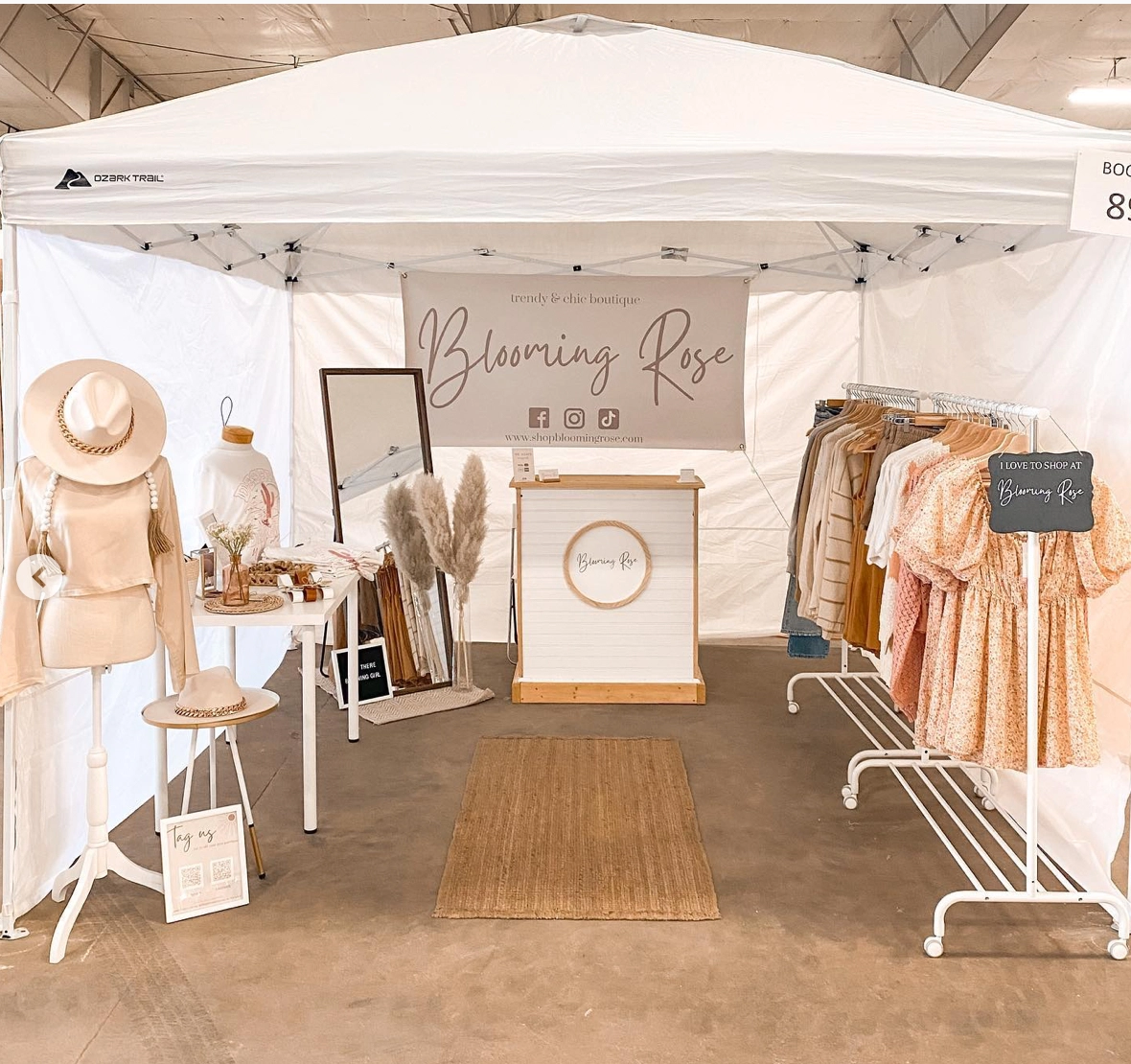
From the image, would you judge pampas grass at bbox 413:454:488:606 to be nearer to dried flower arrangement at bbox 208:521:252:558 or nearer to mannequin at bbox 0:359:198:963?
dried flower arrangement at bbox 208:521:252:558

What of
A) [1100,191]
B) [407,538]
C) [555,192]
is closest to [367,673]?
[407,538]

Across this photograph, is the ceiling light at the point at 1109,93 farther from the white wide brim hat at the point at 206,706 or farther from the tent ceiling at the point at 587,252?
the white wide brim hat at the point at 206,706

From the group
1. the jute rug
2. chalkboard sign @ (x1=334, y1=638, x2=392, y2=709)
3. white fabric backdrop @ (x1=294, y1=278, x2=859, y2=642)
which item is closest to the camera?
the jute rug

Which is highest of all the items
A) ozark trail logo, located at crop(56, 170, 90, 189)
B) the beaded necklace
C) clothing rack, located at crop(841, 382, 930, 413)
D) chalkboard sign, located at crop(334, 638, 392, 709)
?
ozark trail logo, located at crop(56, 170, 90, 189)

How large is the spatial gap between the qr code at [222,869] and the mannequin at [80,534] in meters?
0.33

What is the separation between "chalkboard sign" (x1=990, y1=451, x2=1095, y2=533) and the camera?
2787mm

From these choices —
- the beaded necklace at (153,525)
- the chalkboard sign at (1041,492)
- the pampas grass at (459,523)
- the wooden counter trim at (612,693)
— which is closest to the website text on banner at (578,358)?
the pampas grass at (459,523)

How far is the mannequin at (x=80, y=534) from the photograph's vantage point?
2836 mm

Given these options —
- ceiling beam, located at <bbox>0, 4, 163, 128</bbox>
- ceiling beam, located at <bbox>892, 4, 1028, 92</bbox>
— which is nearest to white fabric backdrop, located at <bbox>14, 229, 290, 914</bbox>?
ceiling beam, located at <bbox>0, 4, 163, 128</bbox>

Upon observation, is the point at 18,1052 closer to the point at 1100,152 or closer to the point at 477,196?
the point at 477,196

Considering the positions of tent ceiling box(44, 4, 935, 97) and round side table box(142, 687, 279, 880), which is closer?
round side table box(142, 687, 279, 880)

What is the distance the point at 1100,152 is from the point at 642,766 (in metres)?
2.66

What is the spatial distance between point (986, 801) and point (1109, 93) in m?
4.94

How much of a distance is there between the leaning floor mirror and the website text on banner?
18.4 inches
